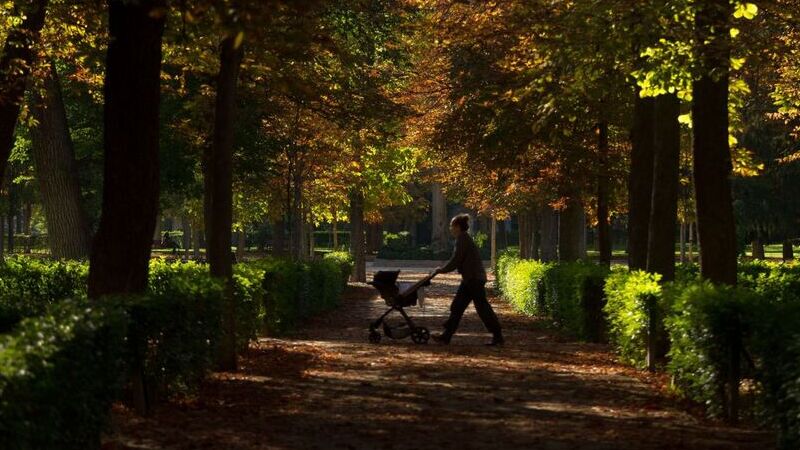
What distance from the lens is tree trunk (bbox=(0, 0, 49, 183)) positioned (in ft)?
56.2

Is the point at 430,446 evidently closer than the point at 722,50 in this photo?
Yes

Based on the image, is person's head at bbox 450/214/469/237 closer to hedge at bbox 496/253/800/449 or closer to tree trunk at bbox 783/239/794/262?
hedge at bbox 496/253/800/449

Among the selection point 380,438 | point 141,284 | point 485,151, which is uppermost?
point 485,151

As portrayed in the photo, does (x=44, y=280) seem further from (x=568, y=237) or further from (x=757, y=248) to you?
(x=757, y=248)

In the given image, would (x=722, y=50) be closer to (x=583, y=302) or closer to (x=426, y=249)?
(x=583, y=302)

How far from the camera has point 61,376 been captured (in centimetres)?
748

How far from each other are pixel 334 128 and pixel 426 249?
4589 centimetres

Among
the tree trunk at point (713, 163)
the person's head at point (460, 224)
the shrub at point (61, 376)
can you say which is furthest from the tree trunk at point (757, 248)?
the shrub at point (61, 376)

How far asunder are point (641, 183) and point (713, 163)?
5.79 meters

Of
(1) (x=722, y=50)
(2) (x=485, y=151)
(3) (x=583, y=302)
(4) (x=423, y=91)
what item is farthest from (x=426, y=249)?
(1) (x=722, y=50)

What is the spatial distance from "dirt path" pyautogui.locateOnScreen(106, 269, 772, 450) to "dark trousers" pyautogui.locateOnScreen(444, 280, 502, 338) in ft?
2.00

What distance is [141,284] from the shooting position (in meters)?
13.5

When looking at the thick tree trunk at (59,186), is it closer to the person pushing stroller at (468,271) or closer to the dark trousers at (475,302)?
the dark trousers at (475,302)

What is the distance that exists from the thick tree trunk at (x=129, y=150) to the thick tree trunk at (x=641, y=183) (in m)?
9.70
